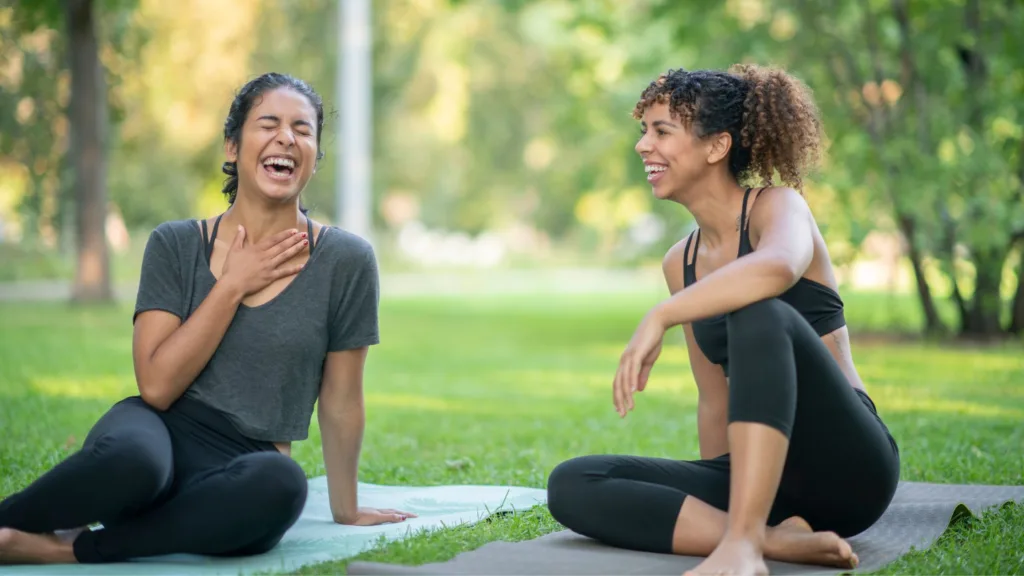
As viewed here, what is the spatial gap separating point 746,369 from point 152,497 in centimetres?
167

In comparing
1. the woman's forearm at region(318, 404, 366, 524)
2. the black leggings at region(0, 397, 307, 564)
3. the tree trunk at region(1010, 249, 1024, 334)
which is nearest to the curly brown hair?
the woman's forearm at region(318, 404, 366, 524)

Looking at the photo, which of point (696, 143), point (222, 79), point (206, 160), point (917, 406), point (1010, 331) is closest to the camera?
point (696, 143)

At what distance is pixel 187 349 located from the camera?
381 cm

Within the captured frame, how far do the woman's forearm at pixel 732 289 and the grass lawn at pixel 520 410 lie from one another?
912mm

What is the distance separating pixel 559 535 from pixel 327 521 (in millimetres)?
879

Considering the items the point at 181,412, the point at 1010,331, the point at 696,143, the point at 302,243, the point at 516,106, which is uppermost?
the point at 516,106

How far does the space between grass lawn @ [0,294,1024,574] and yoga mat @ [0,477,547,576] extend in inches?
6.4

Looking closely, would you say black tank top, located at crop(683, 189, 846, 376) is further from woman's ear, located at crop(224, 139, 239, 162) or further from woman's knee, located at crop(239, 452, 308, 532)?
woman's ear, located at crop(224, 139, 239, 162)

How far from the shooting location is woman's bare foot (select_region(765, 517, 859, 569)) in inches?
137

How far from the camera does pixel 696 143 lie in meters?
3.85

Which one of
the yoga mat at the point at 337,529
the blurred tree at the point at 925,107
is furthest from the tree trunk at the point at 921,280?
the yoga mat at the point at 337,529

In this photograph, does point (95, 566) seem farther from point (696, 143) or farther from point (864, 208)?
point (864, 208)

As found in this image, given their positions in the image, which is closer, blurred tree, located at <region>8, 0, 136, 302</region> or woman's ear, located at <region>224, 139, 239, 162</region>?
woman's ear, located at <region>224, 139, 239, 162</region>

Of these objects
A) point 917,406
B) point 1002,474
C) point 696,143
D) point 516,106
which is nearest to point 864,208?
point 917,406
